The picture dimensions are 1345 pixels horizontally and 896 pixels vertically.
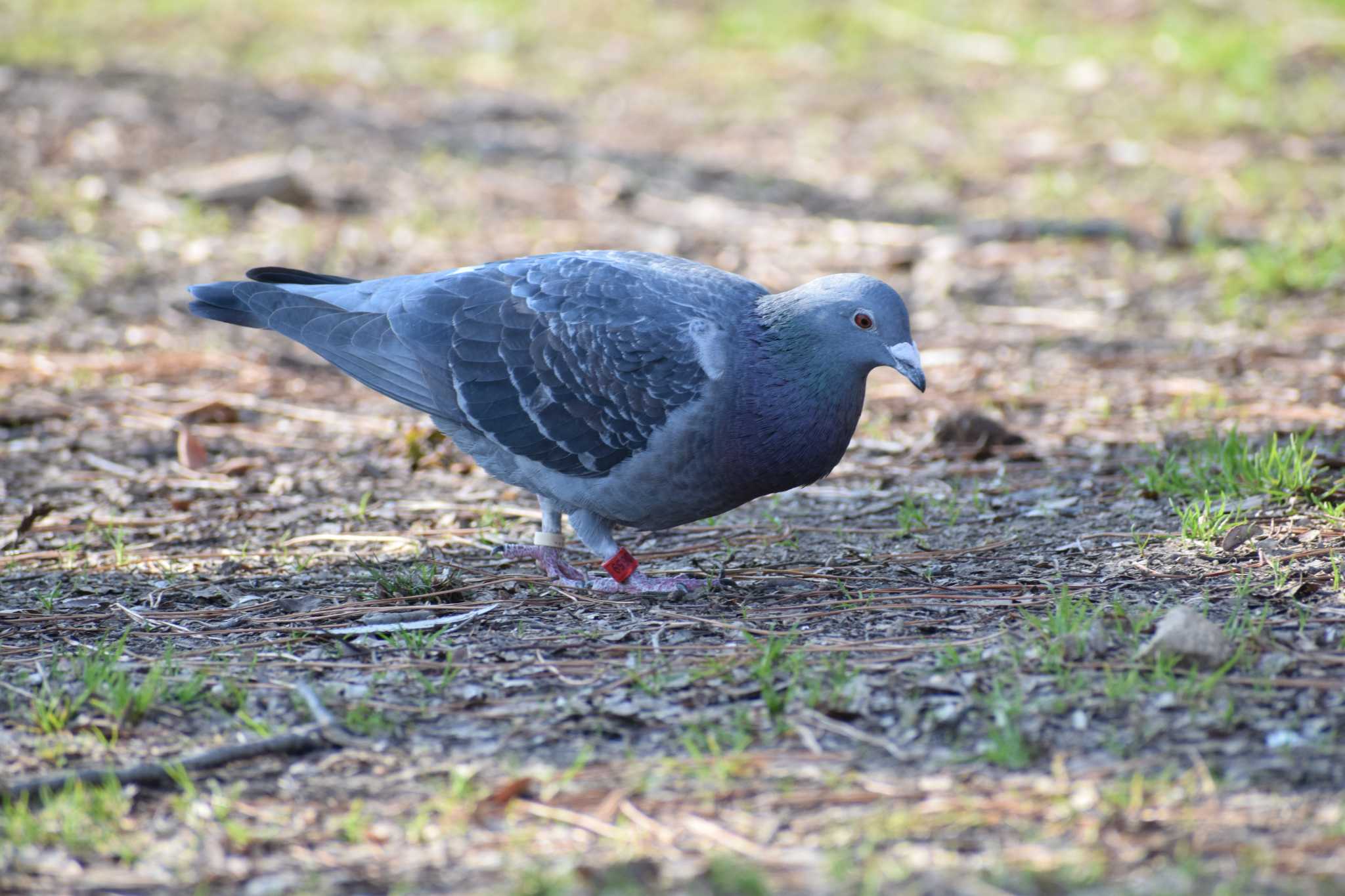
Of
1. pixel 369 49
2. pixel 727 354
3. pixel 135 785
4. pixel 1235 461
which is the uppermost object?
pixel 369 49

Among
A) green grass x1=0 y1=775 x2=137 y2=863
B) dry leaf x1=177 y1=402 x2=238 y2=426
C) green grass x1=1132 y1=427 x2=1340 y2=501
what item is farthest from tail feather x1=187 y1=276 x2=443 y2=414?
green grass x1=1132 y1=427 x2=1340 y2=501

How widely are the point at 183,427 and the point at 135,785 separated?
282 cm

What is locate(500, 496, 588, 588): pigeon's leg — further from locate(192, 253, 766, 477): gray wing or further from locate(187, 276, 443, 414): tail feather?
locate(187, 276, 443, 414): tail feather

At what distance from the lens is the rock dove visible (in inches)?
152

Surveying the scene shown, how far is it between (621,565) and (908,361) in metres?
1.12

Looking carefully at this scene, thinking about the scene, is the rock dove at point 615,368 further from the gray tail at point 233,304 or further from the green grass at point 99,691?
the green grass at point 99,691

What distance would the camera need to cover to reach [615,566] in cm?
418

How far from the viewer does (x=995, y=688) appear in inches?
124

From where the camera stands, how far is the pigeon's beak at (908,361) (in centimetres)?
380

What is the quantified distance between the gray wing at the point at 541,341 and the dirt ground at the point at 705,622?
0.53 meters

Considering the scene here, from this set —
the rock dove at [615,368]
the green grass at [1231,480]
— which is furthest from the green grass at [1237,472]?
the rock dove at [615,368]

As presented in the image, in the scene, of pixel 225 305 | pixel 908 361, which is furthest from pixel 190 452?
pixel 908 361

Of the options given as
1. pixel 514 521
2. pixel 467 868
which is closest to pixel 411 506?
pixel 514 521

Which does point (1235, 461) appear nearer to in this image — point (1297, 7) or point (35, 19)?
point (1297, 7)
